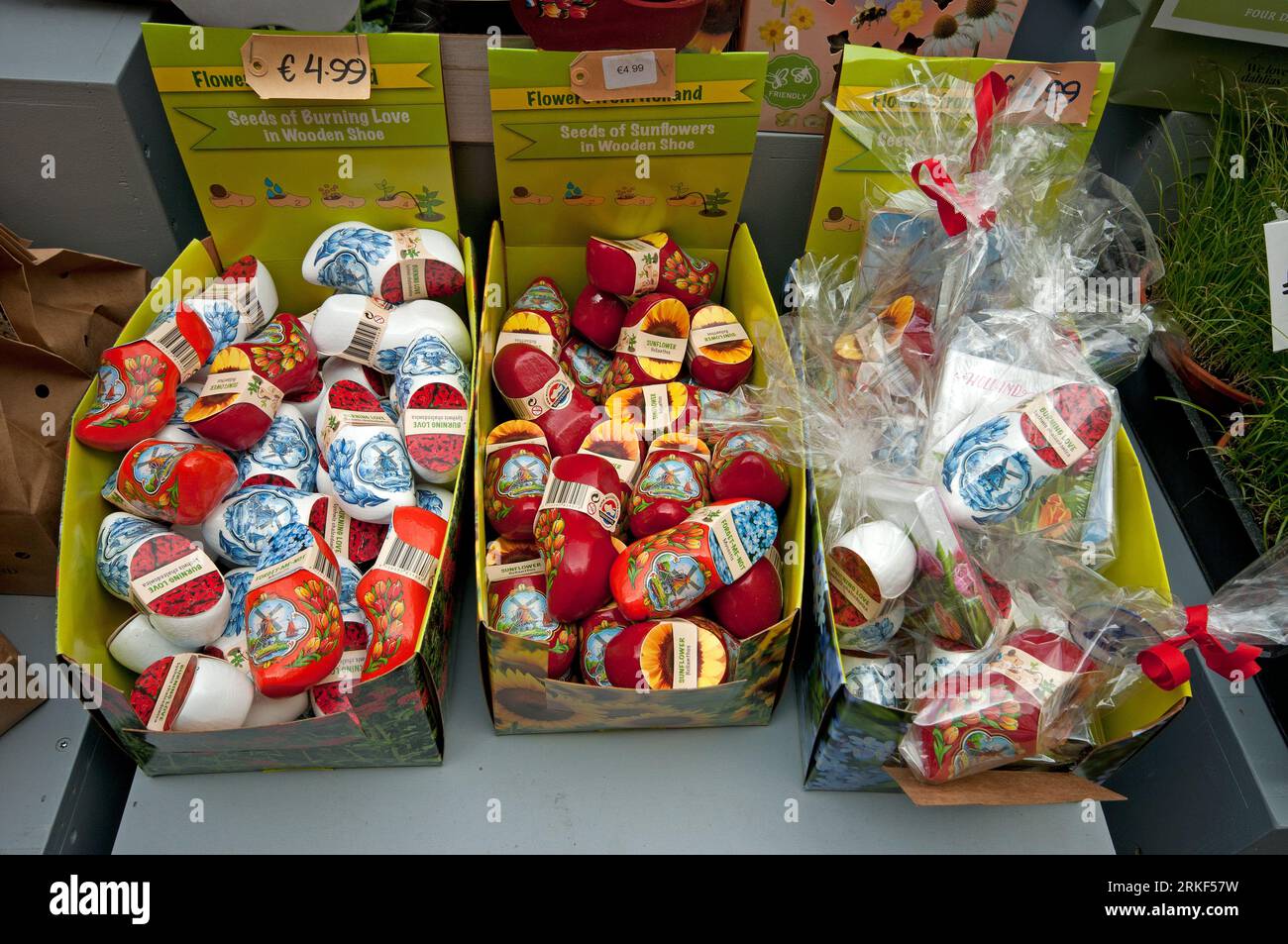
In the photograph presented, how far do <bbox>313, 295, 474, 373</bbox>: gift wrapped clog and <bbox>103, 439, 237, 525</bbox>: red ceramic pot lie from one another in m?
0.31

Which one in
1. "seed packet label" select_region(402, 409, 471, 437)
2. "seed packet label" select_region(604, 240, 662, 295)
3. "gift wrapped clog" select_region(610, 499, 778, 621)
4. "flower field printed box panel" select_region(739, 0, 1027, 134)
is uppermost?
"flower field printed box panel" select_region(739, 0, 1027, 134)

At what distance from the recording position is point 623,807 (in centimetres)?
142

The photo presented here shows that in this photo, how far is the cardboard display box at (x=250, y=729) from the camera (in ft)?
4.09

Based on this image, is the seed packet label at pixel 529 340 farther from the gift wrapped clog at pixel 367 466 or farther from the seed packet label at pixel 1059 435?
the seed packet label at pixel 1059 435

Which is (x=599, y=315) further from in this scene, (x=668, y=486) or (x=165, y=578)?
(x=165, y=578)

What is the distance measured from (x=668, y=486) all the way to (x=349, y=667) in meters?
0.57

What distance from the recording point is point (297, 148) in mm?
1626

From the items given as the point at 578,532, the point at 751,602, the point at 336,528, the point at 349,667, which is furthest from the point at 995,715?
the point at 336,528

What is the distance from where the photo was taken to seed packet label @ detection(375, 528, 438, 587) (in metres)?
1.34

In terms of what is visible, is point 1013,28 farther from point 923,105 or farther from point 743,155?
point 743,155

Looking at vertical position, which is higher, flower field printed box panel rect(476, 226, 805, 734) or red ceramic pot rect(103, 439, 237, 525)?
red ceramic pot rect(103, 439, 237, 525)

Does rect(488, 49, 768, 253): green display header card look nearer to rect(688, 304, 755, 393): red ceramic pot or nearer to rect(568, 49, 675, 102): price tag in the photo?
rect(568, 49, 675, 102): price tag

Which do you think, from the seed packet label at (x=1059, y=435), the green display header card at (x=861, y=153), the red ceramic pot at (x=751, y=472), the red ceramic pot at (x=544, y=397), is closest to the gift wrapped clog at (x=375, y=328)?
the red ceramic pot at (x=544, y=397)

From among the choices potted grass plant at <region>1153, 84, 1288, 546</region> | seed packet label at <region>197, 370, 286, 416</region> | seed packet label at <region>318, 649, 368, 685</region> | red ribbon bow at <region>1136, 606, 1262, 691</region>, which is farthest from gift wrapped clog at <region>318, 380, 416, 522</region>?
potted grass plant at <region>1153, 84, 1288, 546</region>
